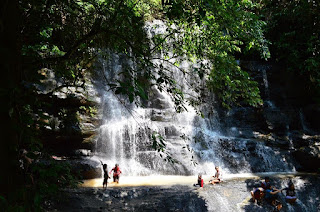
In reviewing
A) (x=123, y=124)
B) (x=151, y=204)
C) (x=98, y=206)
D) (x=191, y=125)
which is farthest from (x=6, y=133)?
(x=191, y=125)

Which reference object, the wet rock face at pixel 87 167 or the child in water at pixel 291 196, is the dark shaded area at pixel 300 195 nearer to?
the child in water at pixel 291 196

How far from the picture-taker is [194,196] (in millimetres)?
7812

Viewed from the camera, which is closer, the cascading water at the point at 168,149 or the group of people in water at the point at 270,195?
the group of people in water at the point at 270,195

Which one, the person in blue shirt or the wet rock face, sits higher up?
the wet rock face

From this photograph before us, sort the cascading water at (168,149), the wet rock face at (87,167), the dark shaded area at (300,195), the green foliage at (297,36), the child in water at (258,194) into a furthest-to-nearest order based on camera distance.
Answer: the green foliage at (297,36) < the cascading water at (168,149) < the wet rock face at (87,167) < the child in water at (258,194) < the dark shaded area at (300,195)

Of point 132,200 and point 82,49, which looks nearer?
point 82,49

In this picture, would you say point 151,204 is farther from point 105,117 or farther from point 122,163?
point 105,117

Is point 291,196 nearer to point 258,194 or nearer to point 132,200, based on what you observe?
point 258,194

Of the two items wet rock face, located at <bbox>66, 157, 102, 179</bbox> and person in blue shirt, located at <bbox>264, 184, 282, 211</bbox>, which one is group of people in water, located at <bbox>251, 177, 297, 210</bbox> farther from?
wet rock face, located at <bbox>66, 157, 102, 179</bbox>

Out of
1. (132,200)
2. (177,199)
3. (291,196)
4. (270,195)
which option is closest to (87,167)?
(132,200)

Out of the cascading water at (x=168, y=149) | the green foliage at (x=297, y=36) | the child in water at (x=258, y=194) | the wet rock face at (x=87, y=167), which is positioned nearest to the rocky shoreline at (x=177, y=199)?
the child in water at (x=258, y=194)

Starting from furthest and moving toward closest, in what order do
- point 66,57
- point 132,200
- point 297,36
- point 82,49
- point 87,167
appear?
point 297,36, point 87,167, point 132,200, point 82,49, point 66,57

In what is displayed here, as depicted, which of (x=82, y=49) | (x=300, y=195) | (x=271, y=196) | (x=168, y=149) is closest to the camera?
(x=82, y=49)

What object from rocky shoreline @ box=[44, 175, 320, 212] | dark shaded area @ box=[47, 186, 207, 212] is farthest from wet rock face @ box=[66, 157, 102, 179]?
dark shaded area @ box=[47, 186, 207, 212]
